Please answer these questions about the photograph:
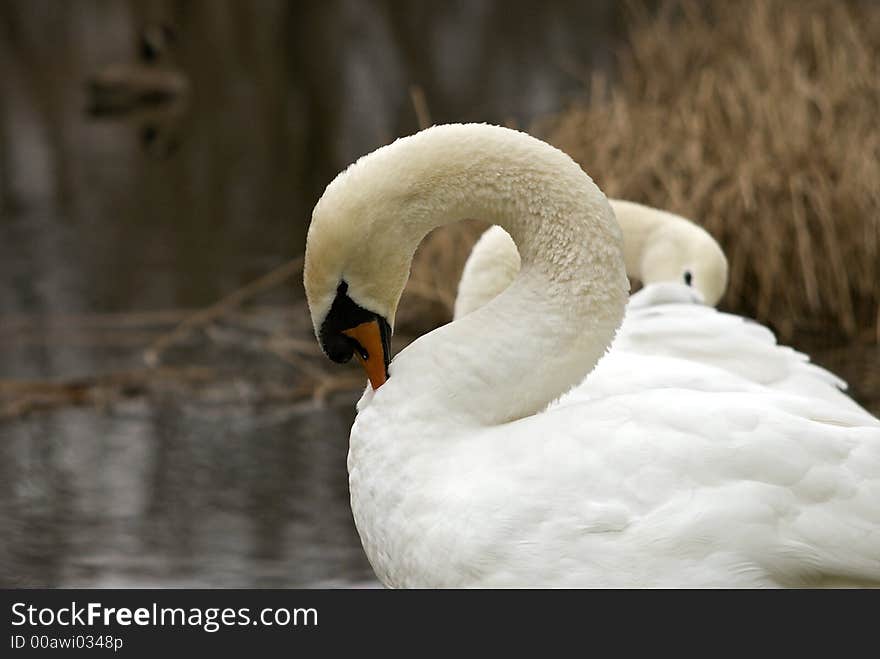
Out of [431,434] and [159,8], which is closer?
[431,434]

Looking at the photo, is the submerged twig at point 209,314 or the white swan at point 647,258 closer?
the white swan at point 647,258

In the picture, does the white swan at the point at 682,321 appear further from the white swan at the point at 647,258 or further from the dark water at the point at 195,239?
the dark water at the point at 195,239

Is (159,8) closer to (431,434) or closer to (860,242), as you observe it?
(860,242)

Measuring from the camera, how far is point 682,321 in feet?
12.6

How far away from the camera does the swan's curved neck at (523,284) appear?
293 cm

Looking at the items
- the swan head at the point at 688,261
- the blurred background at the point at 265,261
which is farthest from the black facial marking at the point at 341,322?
the swan head at the point at 688,261

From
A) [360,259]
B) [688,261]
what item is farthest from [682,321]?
[360,259]

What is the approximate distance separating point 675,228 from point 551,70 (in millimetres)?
10276

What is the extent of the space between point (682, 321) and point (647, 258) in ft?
2.88

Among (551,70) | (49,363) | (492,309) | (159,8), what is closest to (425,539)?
(492,309)

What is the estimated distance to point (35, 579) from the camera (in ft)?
13.1

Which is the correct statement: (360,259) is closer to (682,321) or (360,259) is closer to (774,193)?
(682,321)

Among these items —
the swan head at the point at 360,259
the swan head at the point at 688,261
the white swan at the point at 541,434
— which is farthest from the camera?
the swan head at the point at 688,261
